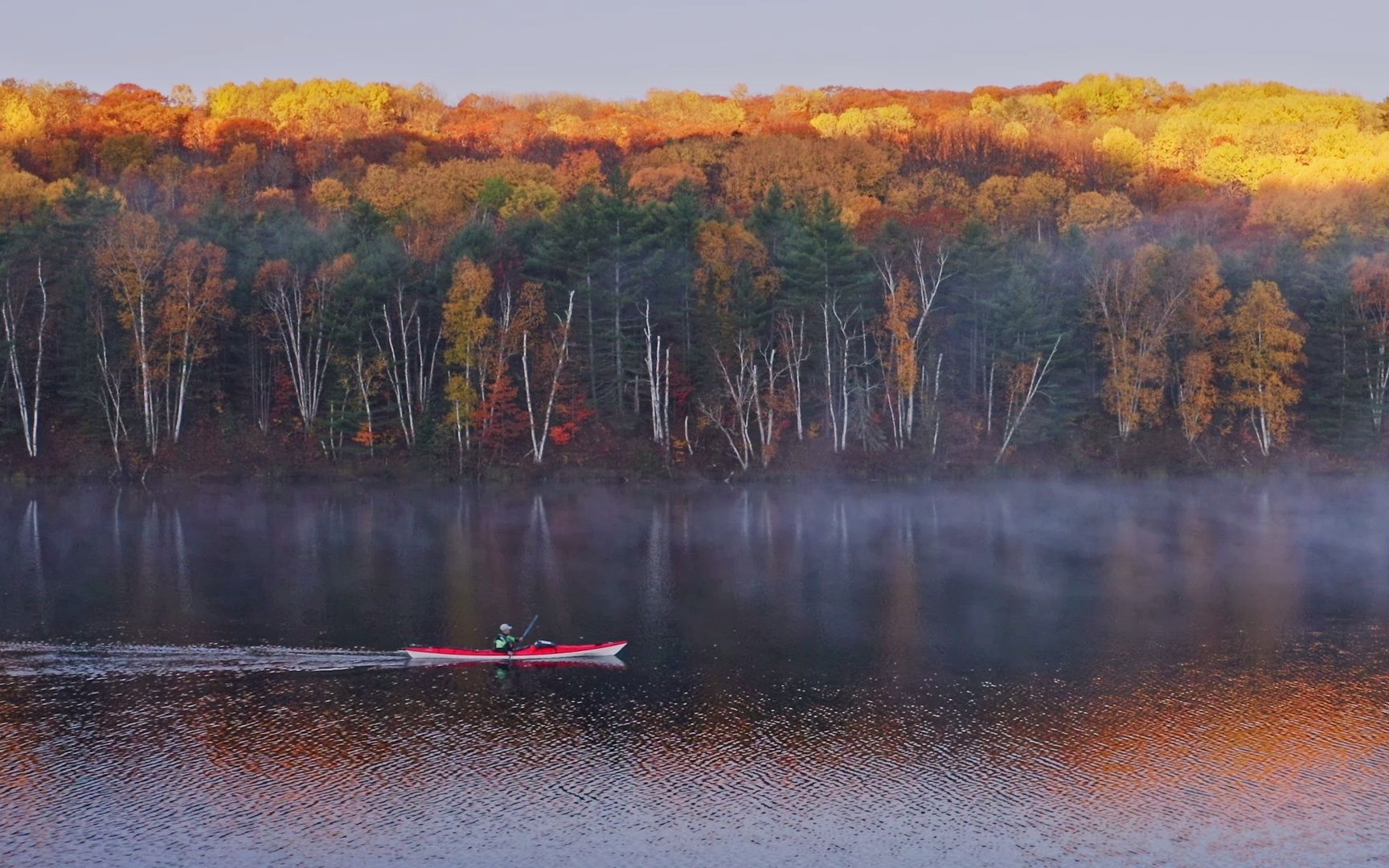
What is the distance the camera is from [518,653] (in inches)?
1382

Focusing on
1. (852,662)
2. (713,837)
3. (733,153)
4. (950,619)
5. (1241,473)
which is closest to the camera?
(713,837)

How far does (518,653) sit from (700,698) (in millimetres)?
5747

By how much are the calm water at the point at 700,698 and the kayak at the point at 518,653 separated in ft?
1.90

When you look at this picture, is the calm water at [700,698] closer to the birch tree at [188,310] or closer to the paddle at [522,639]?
the paddle at [522,639]

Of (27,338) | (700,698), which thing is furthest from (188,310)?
(700,698)

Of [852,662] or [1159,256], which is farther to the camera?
[1159,256]

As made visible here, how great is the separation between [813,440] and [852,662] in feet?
114

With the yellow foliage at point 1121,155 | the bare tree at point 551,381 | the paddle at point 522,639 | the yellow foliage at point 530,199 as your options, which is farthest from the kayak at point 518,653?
→ the yellow foliage at point 1121,155

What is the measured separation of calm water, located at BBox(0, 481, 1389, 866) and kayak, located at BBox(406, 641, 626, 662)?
58cm

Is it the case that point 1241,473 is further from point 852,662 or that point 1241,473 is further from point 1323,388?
point 852,662

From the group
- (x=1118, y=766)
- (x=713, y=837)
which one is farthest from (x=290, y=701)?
(x=1118, y=766)

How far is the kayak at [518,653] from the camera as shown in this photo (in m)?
35.0

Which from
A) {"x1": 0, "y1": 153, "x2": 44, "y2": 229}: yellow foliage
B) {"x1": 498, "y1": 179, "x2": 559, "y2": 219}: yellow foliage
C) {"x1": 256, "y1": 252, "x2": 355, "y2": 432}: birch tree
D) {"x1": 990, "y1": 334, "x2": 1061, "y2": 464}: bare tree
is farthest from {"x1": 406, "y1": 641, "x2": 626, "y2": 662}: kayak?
{"x1": 498, "y1": 179, "x2": 559, "y2": 219}: yellow foliage

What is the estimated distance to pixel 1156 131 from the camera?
378 ft
